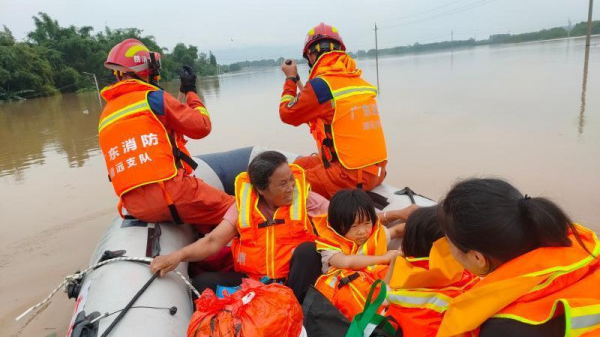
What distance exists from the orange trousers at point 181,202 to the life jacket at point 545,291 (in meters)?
1.73

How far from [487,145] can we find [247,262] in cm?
545

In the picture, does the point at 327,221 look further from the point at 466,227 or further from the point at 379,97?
the point at 379,97

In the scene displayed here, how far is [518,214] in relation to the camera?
86 cm

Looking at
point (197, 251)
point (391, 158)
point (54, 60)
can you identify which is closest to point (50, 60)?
point (54, 60)

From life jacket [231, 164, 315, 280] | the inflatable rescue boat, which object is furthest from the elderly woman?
the inflatable rescue boat

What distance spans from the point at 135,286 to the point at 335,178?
129 cm

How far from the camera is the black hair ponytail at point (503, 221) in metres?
0.84

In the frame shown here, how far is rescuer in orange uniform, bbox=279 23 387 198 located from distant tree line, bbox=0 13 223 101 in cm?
1780

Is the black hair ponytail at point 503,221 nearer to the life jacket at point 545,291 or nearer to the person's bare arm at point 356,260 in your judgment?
the life jacket at point 545,291

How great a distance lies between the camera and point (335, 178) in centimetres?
249

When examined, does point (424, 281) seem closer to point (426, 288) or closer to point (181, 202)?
point (426, 288)

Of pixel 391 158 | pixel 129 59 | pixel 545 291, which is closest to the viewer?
pixel 545 291

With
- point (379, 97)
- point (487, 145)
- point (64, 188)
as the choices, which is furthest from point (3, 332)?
point (379, 97)

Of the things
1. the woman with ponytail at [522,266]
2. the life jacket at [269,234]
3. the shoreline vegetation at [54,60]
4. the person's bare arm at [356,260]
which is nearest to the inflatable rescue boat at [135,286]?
the life jacket at [269,234]
